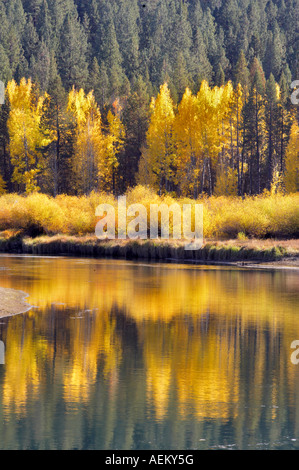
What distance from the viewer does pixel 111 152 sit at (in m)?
82.8

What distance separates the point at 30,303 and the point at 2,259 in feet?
74.4

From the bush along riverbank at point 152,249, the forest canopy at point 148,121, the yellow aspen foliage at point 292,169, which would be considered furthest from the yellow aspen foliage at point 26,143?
the yellow aspen foliage at point 292,169

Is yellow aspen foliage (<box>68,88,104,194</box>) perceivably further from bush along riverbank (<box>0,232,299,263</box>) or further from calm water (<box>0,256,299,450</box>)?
calm water (<box>0,256,299,450</box>)

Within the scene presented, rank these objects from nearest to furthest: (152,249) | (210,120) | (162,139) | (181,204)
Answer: (152,249) → (181,204) → (210,120) → (162,139)

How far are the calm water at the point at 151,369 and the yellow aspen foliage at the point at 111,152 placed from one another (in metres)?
46.6

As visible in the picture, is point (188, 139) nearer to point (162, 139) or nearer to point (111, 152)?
point (162, 139)

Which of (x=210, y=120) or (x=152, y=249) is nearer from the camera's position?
(x=152, y=249)

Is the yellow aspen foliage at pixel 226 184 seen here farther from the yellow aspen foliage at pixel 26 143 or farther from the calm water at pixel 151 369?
the calm water at pixel 151 369

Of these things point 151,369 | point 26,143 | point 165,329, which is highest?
point 26,143

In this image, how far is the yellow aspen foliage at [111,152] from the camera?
8212 cm

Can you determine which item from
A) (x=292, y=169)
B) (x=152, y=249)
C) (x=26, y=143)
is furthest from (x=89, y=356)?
(x=26, y=143)

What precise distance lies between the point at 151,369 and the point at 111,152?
64884 mm

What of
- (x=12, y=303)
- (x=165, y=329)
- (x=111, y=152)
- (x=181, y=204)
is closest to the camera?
(x=165, y=329)

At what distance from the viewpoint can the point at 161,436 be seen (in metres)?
14.1
